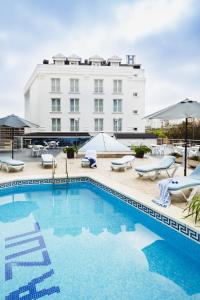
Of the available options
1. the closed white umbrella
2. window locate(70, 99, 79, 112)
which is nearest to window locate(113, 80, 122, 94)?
window locate(70, 99, 79, 112)

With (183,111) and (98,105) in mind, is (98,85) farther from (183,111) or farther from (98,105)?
(183,111)

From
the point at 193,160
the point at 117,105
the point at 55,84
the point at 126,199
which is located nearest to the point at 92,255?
the point at 126,199

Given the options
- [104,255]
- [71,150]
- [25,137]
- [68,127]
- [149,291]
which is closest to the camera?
[149,291]

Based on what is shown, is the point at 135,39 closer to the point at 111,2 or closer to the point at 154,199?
the point at 111,2

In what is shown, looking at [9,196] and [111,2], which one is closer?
[9,196]

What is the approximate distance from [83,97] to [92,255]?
96.1ft

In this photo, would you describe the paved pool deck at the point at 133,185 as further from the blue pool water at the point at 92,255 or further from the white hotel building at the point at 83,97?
the white hotel building at the point at 83,97

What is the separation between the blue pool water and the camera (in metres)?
3.98

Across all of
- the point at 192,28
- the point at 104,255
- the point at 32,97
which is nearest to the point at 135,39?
the point at 192,28

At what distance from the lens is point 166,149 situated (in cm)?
2044

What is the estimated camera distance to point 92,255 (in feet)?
17.0

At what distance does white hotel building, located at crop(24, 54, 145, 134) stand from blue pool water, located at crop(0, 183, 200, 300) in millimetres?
25076

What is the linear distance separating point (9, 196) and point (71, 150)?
28.9 feet

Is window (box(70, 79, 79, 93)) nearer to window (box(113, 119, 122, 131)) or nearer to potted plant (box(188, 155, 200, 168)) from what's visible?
window (box(113, 119, 122, 131))
